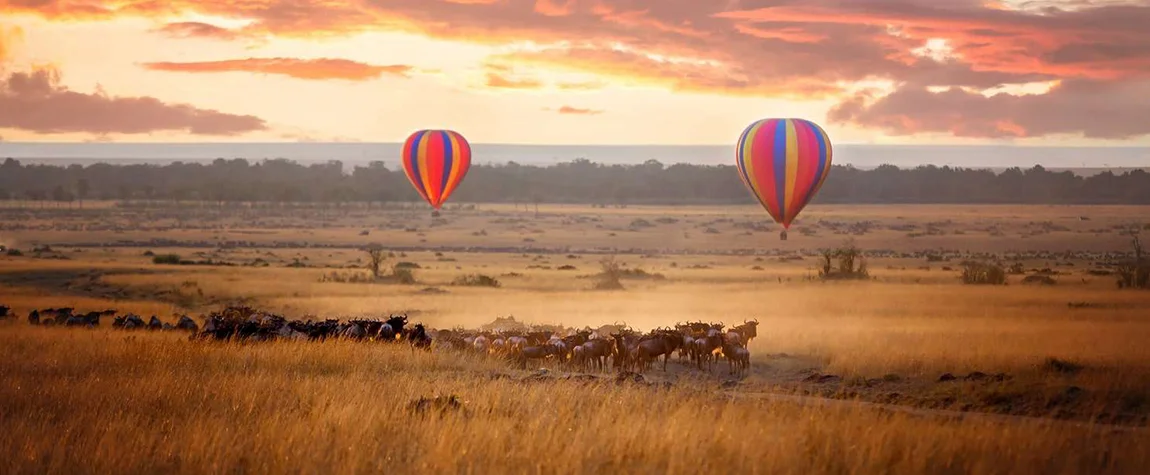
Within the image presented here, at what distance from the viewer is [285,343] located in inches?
874

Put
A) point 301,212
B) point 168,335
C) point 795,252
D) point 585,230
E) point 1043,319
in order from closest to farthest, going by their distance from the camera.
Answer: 1. point 168,335
2. point 1043,319
3. point 795,252
4. point 585,230
5. point 301,212

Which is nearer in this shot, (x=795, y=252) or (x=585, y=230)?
(x=795, y=252)

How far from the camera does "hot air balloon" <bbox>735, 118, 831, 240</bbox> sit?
46.1 m

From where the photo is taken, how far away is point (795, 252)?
105 meters

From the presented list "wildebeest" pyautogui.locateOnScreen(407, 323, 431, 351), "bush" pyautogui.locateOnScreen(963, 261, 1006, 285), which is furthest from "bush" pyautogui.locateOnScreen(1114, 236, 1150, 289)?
"wildebeest" pyautogui.locateOnScreen(407, 323, 431, 351)

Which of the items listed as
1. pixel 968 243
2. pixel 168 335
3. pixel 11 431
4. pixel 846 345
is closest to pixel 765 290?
pixel 846 345

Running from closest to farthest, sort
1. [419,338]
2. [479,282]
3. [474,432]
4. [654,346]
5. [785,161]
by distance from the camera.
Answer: [474,432], [654,346], [419,338], [785,161], [479,282]

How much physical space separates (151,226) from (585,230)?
53238 millimetres

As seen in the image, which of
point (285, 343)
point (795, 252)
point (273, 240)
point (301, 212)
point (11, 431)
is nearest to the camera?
point (11, 431)

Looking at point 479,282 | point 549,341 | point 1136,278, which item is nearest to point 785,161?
point 479,282

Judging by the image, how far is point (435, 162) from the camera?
213 feet

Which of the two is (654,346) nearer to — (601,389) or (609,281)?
(601,389)

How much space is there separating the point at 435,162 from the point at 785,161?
24.5m

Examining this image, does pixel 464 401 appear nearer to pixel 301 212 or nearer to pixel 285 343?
pixel 285 343
